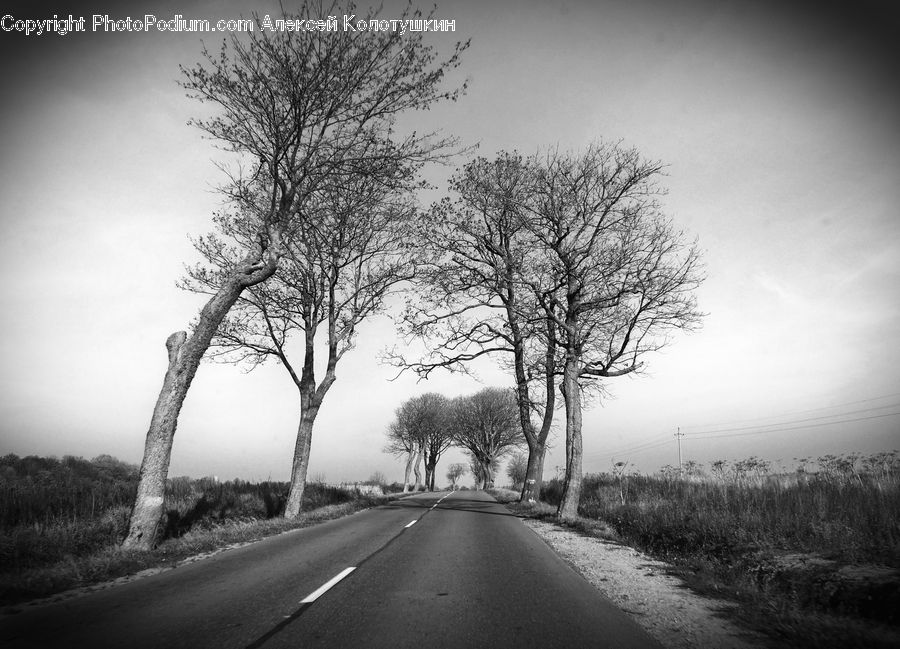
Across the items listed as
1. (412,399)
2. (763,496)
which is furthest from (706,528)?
(412,399)

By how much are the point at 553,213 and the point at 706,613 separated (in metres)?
14.5

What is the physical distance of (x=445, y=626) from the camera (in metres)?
4.62

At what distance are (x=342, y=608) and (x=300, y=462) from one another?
1227cm

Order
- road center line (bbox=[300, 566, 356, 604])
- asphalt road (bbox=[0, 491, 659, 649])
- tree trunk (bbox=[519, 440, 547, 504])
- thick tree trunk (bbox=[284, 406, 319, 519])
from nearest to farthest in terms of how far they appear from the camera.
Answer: asphalt road (bbox=[0, 491, 659, 649]) → road center line (bbox=[300, 566, 356, 604]) → thick tree trunk (bbox=[284, 406, 319, 519]) → tree trunk (bbox=[519, 440, 547, 504])

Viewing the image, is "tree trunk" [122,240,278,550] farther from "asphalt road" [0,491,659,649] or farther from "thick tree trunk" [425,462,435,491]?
"thick tree trunk" [425,462,435,491]

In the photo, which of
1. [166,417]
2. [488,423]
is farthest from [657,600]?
[488,423]

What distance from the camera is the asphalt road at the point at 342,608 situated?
4.18 m

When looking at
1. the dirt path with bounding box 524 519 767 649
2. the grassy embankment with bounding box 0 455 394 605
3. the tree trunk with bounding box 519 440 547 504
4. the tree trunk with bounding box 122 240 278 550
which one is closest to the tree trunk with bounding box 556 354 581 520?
the dirt path with bounding box 524 519 767 649

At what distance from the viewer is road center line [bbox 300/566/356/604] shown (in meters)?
5.36

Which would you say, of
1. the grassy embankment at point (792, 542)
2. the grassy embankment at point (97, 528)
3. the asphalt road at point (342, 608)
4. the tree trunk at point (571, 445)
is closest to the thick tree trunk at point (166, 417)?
the grassy embankment at point (97, 528)

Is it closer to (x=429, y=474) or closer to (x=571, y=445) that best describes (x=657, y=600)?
(x=571, y=445)

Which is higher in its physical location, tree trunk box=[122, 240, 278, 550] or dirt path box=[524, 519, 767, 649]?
tree trunk box=[122, 240, 278, 550]

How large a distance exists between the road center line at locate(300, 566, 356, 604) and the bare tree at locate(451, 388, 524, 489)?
46359 mm

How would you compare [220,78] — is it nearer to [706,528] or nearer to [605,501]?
[706,528]
